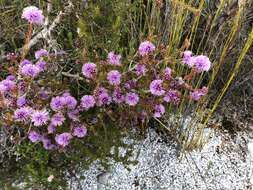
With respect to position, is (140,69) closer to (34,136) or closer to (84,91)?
(84,91)

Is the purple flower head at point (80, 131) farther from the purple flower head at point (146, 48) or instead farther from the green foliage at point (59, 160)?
the purple flower head at point (146, 48)

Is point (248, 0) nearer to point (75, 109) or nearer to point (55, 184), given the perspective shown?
point (75, 109)

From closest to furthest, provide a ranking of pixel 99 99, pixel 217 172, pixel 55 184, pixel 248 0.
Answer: pixel 99 99 < pixel 55 184 < pixel 248 0 < pixel 217 172

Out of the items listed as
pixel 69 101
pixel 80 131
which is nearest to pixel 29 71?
pixel 69 101

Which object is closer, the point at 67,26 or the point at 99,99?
the point at 99,99

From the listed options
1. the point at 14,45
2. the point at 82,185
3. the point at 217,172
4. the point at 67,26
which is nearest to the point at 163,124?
the point at 217,172

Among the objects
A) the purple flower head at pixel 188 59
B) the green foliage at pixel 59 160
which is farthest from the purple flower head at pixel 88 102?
the purple flower head at pixel 188 59
